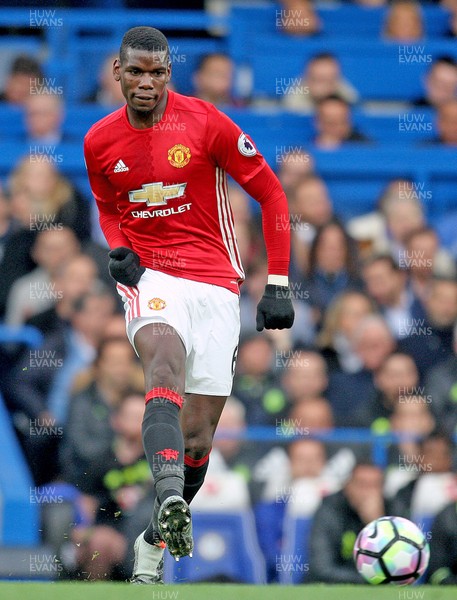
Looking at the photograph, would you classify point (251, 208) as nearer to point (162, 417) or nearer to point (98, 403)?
point (98, 403)

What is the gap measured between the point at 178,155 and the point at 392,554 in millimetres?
2119

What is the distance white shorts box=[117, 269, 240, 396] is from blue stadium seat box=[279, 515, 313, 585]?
1879mm

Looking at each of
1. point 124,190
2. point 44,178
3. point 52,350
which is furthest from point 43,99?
point 124,190

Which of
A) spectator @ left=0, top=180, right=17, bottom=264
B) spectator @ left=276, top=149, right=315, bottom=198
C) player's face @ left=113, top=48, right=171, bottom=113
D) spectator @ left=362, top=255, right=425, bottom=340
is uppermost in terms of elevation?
player's face @ left=113, top=48, right=171, bottom=113

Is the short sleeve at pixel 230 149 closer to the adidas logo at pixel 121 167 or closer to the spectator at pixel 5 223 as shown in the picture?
the adidas logo at pixel 121 167

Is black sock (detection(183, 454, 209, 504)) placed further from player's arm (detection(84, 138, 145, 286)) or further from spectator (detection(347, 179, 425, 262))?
spectator (detection(347, 179, 425, 262))

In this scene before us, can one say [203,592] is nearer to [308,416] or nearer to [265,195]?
[265,195]

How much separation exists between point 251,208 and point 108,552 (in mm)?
3391

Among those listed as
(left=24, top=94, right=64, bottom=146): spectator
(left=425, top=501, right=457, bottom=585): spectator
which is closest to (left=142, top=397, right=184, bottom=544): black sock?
(left=425, top=501, right=457, bottom=585): spectator

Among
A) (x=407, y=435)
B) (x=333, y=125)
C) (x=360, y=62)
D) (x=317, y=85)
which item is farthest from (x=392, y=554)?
(x=360, y=62)

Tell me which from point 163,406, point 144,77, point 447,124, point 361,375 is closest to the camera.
A: point 163,406

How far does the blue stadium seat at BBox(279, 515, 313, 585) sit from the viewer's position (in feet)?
22.8

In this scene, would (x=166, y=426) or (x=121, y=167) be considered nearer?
(x=166, y=426)

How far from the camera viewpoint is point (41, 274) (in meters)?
8.70
